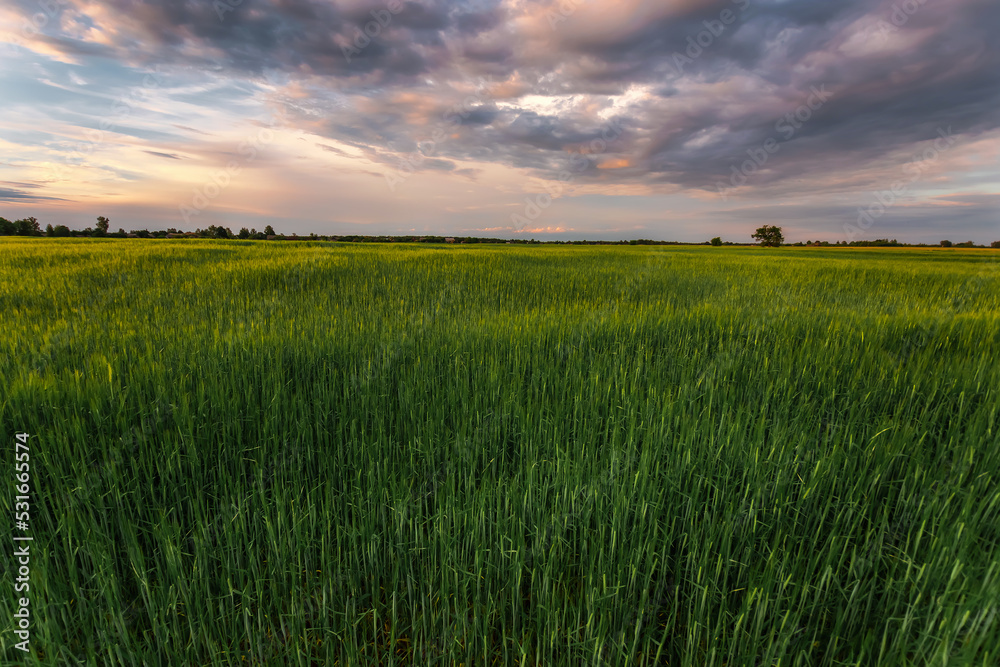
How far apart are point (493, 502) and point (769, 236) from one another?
Answer: 306 ft

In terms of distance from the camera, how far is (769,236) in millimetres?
76312

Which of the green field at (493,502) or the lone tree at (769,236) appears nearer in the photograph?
the green field at (493,502)

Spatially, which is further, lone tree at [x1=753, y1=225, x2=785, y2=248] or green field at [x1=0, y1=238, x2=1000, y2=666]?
lone tree at [x1=753, y1=225, x2=785, y2=248]

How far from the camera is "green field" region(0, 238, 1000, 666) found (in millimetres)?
1195

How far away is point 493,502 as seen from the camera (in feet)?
5.43

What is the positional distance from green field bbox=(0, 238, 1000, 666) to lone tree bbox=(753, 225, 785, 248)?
87751mm

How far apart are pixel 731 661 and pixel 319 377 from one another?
2.74 m

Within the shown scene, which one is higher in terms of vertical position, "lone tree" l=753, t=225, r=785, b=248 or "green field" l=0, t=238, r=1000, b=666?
"lone tree" l=753, t=225, r=785, b=248

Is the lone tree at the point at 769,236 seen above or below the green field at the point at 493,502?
above

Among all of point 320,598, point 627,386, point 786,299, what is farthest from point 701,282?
point 320,598

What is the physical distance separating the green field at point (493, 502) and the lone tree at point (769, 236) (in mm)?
87751

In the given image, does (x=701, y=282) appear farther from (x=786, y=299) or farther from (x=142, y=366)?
(x=142, y=366)

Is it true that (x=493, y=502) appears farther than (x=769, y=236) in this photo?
No

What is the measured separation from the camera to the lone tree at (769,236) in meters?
74.9
